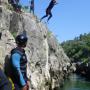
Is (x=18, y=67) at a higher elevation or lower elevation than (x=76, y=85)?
higher

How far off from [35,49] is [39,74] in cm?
159

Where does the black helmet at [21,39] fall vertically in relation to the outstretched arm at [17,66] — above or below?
above

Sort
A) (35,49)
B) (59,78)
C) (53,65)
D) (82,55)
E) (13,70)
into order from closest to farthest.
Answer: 1. (13,70)
2. (35,49)
3. (53,65)
4. (59,78)
5. (82,55)

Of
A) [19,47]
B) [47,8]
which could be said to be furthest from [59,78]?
[19,47]

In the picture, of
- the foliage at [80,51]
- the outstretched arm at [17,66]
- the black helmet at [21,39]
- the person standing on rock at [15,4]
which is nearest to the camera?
the outstretched arm at [17,66]

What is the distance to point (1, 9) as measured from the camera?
21.8 m

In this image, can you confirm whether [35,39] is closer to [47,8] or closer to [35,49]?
[35,49]

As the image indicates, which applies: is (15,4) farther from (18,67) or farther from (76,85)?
(76,85)

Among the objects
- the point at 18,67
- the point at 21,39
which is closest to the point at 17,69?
the point at 18,67

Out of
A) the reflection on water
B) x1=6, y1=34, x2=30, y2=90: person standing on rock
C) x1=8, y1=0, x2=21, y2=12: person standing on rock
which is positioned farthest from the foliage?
x1=6, y1=34, x2=30, y2=90: person standing on rock

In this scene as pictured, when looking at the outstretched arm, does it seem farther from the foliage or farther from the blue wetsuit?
the foliage

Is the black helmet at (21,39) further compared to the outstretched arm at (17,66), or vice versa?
the black helmet at (21,39)

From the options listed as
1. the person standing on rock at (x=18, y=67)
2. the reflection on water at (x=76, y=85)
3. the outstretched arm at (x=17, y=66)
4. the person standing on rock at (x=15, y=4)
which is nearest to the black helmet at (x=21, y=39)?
the person standing on rock at (x=18, y=67)

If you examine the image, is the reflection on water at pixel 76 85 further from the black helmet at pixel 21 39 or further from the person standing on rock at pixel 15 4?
the black helmet at pixel 21 39
